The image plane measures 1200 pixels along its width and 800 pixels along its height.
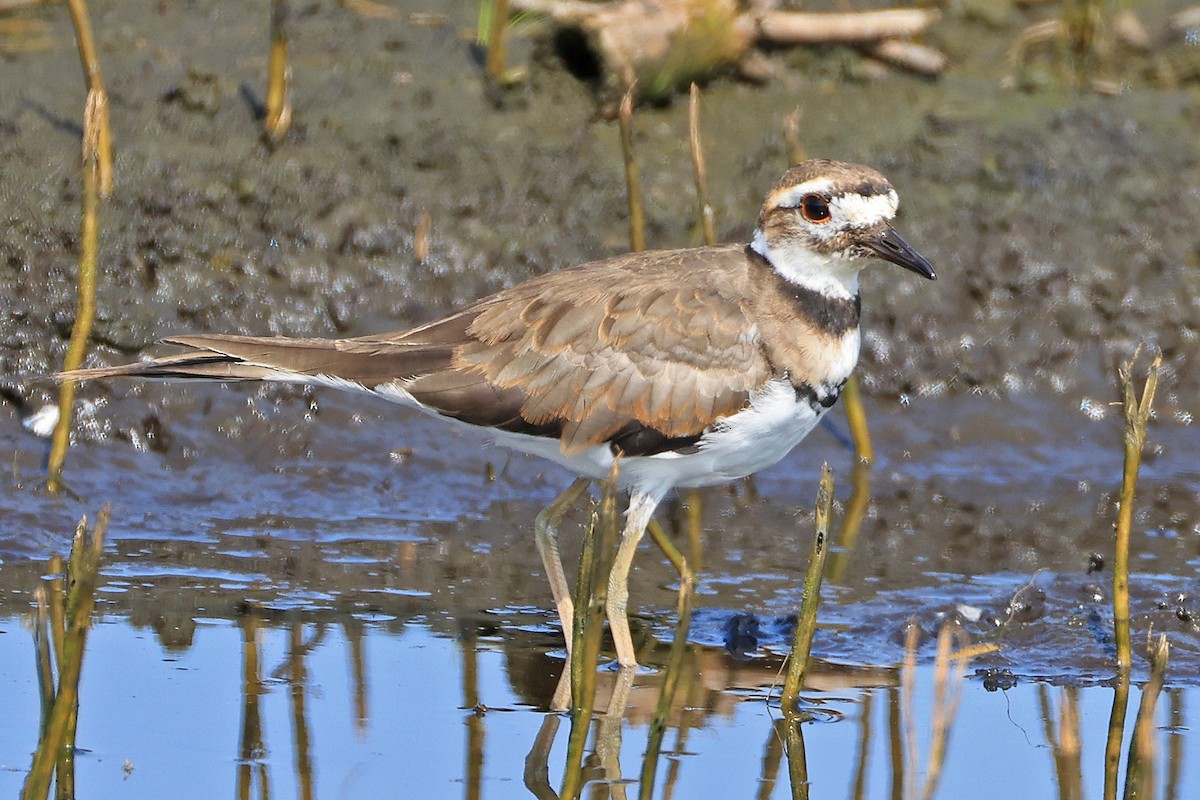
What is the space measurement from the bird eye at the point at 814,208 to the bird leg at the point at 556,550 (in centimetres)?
140

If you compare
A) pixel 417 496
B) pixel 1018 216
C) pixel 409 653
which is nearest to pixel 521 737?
pixel 409 653

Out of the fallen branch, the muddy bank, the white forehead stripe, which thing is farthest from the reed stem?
the fallen branch

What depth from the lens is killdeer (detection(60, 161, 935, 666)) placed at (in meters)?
6.17

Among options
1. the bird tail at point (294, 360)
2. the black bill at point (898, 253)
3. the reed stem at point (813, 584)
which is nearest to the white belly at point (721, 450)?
the bird tail at point (294, 360)

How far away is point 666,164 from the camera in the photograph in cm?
941

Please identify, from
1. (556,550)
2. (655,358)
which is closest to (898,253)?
(655,358)

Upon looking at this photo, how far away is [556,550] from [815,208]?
1.68m

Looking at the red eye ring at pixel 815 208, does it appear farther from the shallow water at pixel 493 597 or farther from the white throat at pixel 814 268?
the shallow water at pixel 493 597

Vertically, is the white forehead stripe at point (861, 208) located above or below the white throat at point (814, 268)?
above

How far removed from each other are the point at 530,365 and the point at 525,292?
0.37 meters

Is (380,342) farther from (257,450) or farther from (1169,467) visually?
(1169,467)

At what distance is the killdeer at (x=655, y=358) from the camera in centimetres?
617

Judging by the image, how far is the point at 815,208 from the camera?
6301 millimetres

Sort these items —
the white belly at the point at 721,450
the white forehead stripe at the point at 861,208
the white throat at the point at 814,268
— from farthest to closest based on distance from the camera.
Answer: the white throat at the point at 814,268 < the white forehead stripe at the point at 861,208 < the white belly at the point at 721,450
